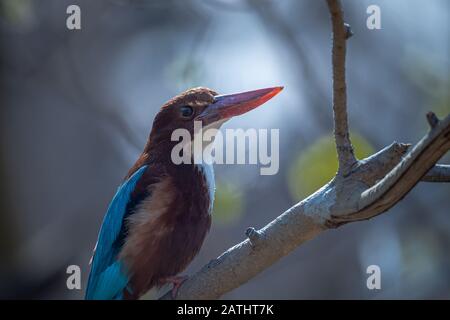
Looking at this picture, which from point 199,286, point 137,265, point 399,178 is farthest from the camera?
point 137,265

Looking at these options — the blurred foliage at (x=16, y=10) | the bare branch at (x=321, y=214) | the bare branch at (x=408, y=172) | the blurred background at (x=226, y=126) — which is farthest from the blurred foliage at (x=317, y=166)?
the blurred foliage at (x=16, y=10)

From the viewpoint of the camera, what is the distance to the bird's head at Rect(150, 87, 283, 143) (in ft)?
12.3

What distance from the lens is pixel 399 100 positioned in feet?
17.4

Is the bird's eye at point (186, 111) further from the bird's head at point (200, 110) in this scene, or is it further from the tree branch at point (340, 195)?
the tree branch at point (340, 195)

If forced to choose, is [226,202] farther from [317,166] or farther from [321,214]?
[321,214]

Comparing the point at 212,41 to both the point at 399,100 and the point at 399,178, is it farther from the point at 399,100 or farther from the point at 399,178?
the point at 399,178

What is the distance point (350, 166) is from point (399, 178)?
35 centimetres

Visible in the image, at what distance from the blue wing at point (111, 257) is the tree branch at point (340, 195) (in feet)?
1.48

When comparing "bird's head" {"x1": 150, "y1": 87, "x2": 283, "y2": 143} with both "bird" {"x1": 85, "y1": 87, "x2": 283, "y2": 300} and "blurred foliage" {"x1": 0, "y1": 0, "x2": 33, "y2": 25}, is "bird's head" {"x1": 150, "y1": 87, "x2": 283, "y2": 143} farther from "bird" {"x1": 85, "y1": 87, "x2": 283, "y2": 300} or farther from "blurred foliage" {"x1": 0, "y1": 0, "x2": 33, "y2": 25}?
"blurred foliage" {"x1": 0, "y1": 0, "x2": 33, "y2": 25}

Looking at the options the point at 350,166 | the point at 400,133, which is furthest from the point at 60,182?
the point at 350,166

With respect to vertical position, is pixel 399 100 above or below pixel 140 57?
Answer: below

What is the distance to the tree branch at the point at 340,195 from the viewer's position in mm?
2357

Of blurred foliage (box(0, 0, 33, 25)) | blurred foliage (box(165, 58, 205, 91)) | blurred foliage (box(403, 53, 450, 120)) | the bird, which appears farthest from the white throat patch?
blurred foliage (box(0, 0, 33, 25))

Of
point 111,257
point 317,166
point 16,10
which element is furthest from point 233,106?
point 16,10
